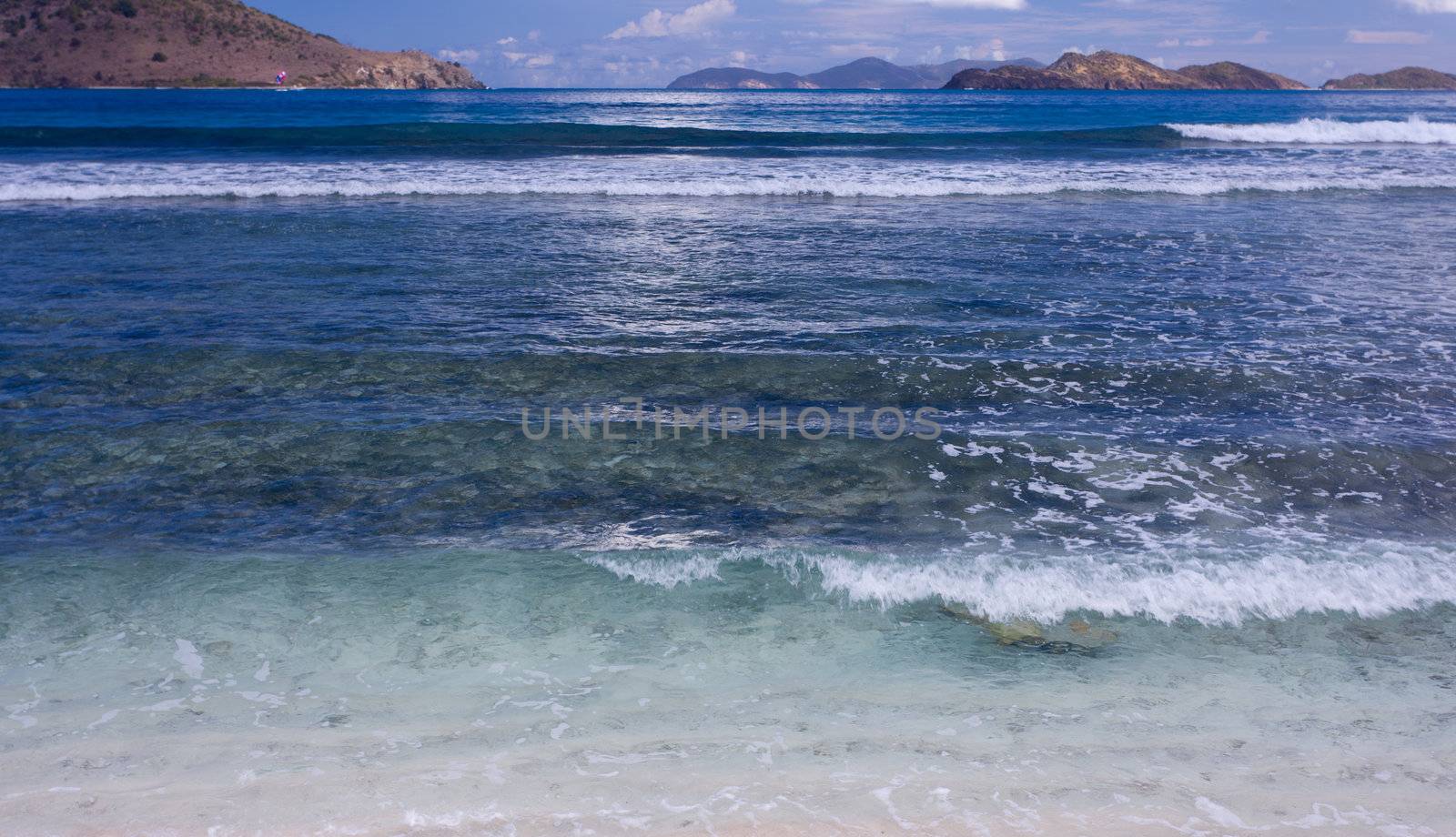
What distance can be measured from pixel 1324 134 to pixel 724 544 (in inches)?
1592

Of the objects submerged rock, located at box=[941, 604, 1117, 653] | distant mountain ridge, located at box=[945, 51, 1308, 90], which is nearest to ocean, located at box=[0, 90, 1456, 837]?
submerged rock, located at box=[941, 604, 1117, 653]

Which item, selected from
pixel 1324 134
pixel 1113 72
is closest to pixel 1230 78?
pixel 1113 72

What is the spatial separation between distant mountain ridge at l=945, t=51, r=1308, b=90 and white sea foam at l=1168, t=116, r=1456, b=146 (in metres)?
69.6

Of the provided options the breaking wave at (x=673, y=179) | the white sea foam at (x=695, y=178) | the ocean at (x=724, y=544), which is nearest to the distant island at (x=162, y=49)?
the white sea foam at (x=695, y=178)

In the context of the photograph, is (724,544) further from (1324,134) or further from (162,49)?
(162,49)

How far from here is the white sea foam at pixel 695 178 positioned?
67.5 ft

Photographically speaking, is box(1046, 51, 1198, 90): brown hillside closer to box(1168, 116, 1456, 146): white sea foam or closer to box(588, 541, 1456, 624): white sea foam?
box(1168, 116, 1456, 146): white sea foam

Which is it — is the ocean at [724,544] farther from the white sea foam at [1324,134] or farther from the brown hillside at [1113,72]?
the brown hillside at [1113,72]

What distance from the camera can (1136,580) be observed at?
16.2 ft

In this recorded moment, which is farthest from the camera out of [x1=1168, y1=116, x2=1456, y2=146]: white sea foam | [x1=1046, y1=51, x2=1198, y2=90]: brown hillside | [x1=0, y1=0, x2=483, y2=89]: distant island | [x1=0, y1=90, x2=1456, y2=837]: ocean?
[x1=1046, y1=51, x2=1198, y2=90]: brown hillside

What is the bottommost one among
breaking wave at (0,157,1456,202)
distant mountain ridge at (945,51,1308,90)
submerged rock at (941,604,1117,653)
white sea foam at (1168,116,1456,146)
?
submerged rock at (941,604,1117,653)

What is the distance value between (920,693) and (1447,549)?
3.64 metres

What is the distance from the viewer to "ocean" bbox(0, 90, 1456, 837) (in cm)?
356

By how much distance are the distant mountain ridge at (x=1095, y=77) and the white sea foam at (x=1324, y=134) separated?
2740 inches
